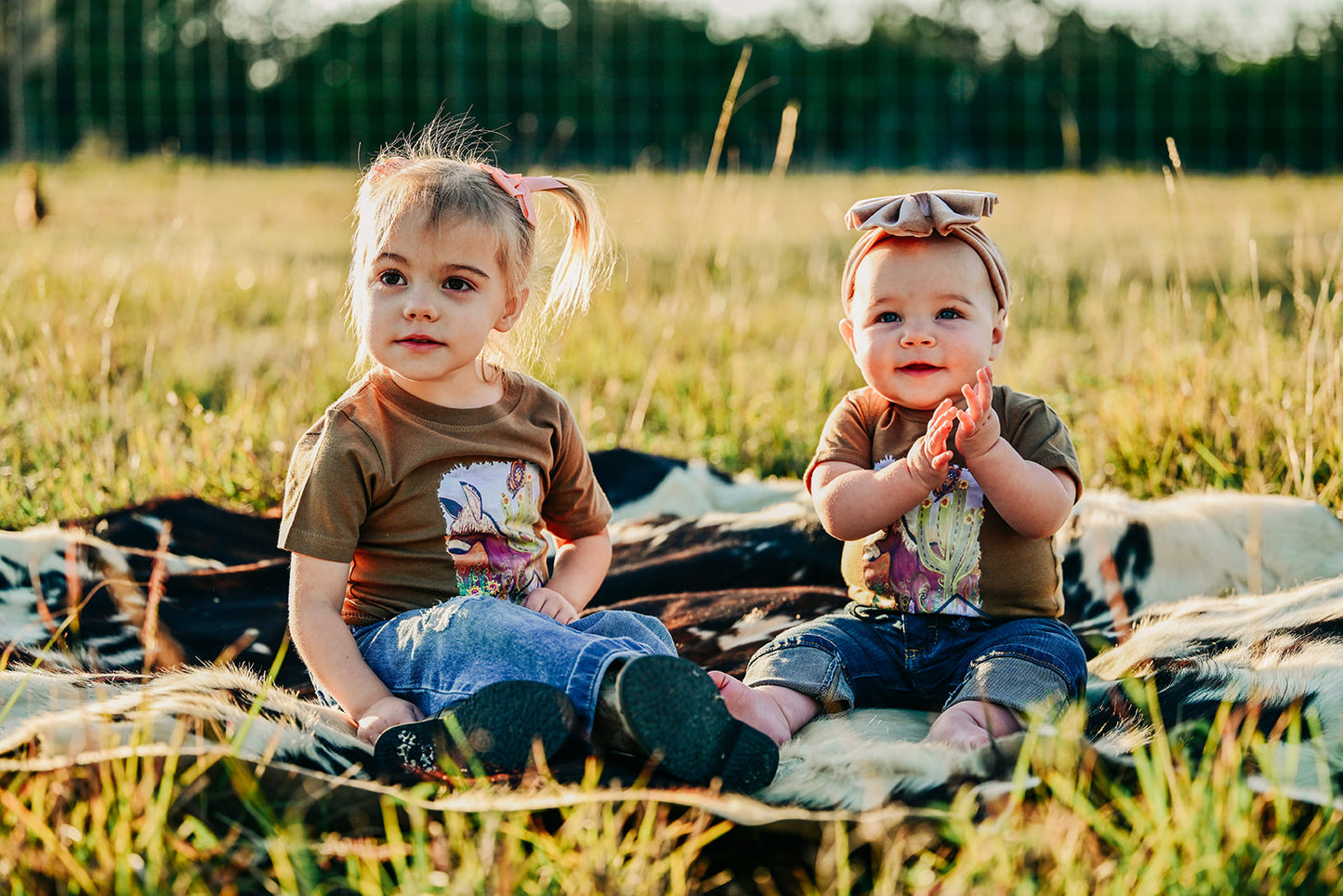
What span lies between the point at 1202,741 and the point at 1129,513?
1053 mm

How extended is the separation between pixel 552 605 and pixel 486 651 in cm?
26

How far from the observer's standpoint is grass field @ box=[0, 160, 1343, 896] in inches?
55.4

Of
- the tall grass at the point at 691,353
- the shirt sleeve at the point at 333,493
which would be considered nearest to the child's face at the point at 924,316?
the shirt sleeve at the point at 333,493

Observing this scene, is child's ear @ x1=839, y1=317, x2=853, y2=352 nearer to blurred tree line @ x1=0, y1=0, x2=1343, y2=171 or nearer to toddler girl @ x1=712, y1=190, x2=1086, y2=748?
toddler girl @ x1=712, y1=190, x2=1086, y2=748

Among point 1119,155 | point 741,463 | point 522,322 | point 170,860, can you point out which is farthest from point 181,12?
point 170,860

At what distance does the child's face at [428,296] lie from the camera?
205cm

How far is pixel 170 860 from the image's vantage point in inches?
55.7

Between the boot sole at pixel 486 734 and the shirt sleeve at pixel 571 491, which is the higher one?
the shirt sleeve at pixel 571 491

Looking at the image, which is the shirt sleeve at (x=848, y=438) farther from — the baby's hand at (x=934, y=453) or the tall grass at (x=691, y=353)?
the tall grass at (x=691, y=353)

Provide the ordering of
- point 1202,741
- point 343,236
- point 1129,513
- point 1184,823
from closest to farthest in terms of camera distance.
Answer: point 1184,823 < point 1202,741 < point 1129,513 < point 343,236

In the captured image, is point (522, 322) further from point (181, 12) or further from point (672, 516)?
point (181, 12)

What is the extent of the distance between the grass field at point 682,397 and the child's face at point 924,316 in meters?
0.75

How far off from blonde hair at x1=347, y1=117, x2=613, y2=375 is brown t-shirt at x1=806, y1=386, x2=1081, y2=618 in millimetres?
586

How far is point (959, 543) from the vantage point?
2209mm
